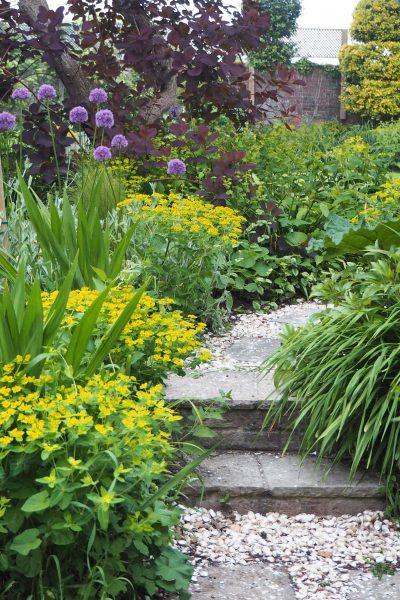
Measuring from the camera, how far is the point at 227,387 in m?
3.58

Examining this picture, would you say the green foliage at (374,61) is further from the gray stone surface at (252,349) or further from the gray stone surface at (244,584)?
the gray stone surface at (244,584)

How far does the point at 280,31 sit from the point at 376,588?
2041 cm

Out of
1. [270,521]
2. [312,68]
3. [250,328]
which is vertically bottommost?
[270,521]

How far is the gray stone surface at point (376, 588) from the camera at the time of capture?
2.57m

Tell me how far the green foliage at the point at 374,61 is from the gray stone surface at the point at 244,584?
16280mm

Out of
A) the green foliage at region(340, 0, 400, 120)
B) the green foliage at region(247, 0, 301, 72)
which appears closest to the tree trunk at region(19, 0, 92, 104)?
the green foliage at region(340, 0, 400, 120)

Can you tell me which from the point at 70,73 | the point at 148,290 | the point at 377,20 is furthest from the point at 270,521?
the point at 377,20

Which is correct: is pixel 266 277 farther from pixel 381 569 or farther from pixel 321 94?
pixel 321 94

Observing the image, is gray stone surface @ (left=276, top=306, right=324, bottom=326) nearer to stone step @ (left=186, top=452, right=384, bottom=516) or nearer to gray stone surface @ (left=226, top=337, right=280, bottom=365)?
gray stone surface @ (left=226, top=337, right=280, bottom=365)

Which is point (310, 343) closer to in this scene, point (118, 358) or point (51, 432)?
point (118, 358)

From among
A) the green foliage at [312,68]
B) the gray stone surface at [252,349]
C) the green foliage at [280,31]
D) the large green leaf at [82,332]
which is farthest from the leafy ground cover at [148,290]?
the green foliage at [280,31]

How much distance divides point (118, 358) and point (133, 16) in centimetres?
442

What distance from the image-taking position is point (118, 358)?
9.55 ft

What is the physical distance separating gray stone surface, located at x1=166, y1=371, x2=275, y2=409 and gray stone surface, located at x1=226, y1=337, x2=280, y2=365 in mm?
211
